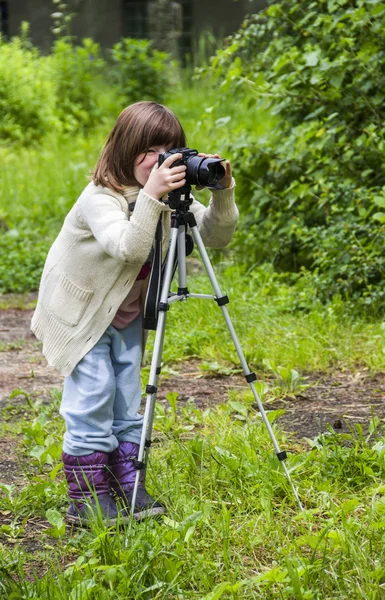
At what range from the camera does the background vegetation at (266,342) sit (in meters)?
2.61

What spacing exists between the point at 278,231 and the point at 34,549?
11.0 feet

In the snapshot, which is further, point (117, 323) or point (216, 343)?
point (216, 343)

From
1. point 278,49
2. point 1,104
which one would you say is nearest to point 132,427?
point 278,49

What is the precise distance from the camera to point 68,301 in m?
3.14

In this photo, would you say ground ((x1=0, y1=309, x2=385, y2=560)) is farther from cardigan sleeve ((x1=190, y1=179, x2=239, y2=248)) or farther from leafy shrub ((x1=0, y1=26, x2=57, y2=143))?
leafy shrub ((x1=0, y1=26, x2=57, y2=143))

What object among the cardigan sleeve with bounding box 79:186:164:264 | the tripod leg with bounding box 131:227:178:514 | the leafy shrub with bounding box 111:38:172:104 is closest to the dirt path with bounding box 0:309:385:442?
the tripod leg with bounding box 131:227:178:514

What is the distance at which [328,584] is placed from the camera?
8.25 feet

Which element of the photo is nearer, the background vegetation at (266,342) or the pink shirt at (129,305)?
the background vegetation at (266,342)

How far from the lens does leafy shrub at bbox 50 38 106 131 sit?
39.1ft

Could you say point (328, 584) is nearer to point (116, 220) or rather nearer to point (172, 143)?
point (116, 220)

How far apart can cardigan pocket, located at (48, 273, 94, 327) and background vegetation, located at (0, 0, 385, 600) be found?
0.62m

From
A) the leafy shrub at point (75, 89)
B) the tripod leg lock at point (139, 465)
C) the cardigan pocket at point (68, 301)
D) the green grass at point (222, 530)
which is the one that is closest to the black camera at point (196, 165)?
the cardigan pocket at point (68, 301)

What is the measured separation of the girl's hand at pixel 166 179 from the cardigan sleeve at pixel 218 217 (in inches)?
12.7

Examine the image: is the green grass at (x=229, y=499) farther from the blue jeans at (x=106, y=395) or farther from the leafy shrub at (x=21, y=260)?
the leafy shrub at (x=21, y=260)
